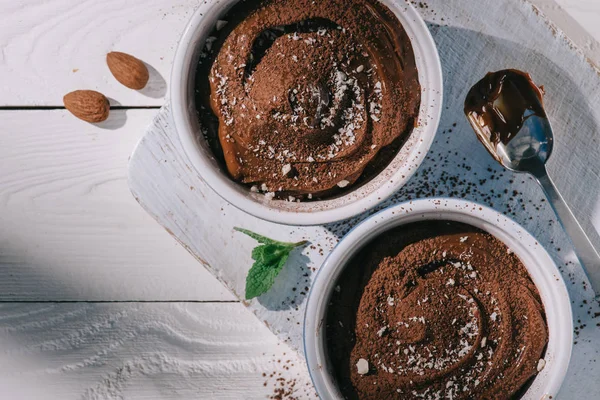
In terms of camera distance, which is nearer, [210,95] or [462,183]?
[210,95]

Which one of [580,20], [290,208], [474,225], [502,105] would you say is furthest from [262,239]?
[580,20]

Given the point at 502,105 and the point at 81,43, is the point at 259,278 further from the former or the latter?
the point at 81,43

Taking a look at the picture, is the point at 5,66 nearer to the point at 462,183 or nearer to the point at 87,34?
the point at 87,34

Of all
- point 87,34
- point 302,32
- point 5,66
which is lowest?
point 5,66

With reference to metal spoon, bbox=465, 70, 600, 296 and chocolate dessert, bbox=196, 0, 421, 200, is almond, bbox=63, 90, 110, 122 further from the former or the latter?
metal spoon, bbox=465, 70, 600, 296

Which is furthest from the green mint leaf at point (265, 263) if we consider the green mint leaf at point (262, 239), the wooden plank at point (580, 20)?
the wooden plank at point (580, 20)

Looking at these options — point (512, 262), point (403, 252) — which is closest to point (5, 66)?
point (403, 252)

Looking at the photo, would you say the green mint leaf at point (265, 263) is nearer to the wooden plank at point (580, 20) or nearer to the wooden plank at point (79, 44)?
the wooden plank at point (79, 44)
